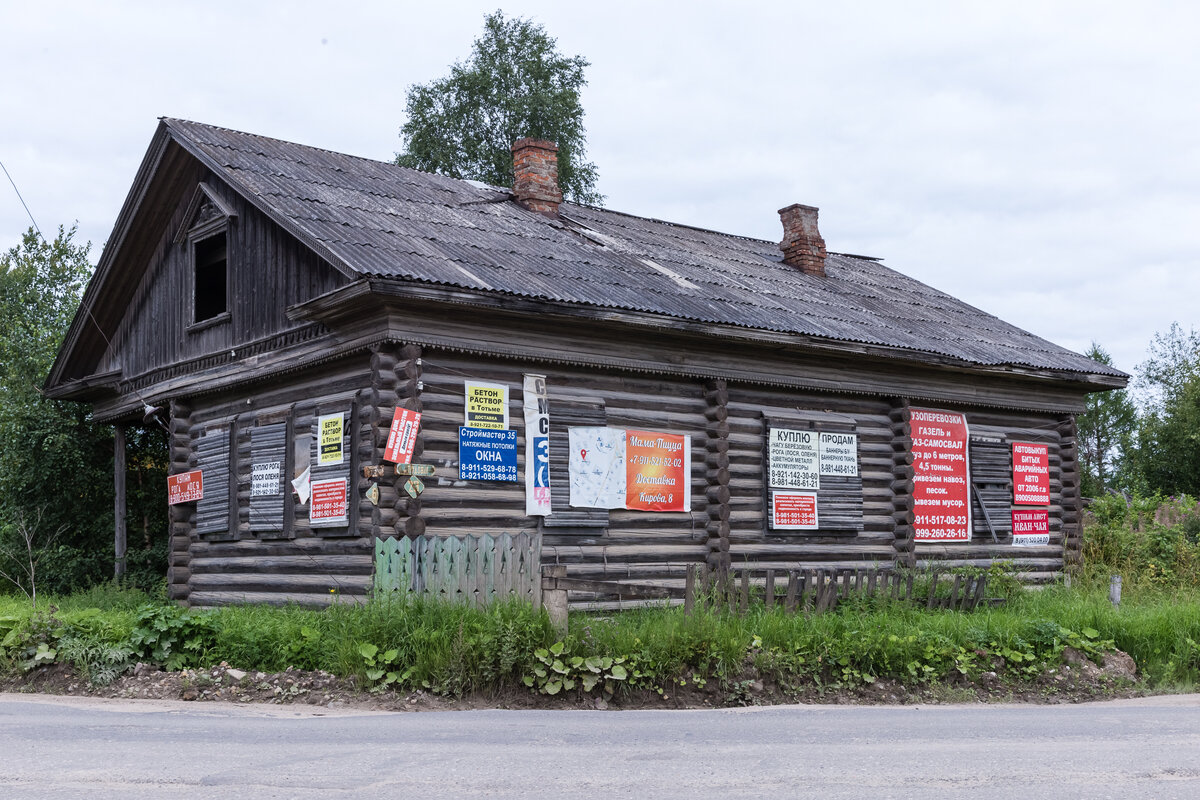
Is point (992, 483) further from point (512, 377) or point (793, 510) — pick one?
point (512, 377)

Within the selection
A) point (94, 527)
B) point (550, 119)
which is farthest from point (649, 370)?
point (550, 119)

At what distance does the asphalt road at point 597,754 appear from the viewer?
6.30 metres

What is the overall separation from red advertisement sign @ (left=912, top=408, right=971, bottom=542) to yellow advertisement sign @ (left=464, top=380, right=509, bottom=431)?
7181mm

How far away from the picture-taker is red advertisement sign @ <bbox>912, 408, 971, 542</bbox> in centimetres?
1819

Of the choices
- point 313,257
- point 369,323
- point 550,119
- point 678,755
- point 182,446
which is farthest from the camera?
point 550,119

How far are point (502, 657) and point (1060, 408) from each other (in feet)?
44.1

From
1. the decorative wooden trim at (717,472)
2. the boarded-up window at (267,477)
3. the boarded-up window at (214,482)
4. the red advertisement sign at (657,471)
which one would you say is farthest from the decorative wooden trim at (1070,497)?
the boarded-up window at (214,482)

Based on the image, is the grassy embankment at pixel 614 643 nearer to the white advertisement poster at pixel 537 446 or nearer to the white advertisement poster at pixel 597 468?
the white advertisement poster at pixel 597 468

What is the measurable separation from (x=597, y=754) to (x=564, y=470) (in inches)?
276

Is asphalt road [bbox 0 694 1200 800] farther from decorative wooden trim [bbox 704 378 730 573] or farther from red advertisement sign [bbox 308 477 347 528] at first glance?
decorative wooden trim [bbox 704 378 730 573]

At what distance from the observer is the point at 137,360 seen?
18141 mm

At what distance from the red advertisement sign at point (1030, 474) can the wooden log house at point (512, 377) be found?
0.09 meters

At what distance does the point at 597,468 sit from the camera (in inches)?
571

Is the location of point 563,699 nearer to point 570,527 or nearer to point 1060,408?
point 570,527
